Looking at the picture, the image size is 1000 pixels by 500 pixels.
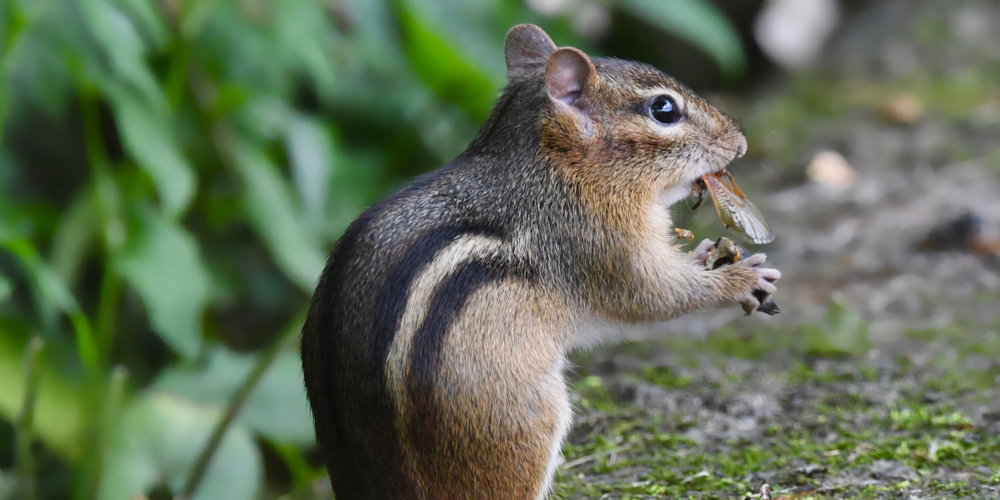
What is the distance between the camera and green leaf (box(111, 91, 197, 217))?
4.11 metres

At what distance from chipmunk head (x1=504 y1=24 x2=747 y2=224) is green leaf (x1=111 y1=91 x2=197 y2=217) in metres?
1.68

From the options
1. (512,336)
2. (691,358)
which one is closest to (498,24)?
(691,358)

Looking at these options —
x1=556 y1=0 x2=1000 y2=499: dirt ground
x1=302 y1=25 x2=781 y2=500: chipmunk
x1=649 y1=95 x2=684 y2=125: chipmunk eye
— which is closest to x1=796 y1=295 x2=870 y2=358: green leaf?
Result: x1=556 y1=0 x2=1000 y2=499: dirt ground

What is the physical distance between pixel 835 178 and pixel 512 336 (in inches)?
139

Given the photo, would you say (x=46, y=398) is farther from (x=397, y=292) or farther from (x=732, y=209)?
(x=732, y=209)

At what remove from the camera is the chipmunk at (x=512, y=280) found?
246cm

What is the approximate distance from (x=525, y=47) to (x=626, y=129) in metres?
0.54

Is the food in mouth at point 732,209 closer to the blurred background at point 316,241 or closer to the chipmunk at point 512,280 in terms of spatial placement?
the chipmunk at point 512,280

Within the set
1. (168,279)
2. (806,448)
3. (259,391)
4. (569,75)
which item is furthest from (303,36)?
(806,448)

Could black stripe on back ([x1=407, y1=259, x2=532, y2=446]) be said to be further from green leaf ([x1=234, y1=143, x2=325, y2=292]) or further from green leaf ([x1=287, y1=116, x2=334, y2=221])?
green leaf ([x1=287, y1=116, x2=334, y2=221])

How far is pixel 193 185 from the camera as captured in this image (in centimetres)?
455

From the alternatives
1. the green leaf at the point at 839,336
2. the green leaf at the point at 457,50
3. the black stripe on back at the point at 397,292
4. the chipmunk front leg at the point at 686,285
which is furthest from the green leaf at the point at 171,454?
the green leaf at the point at 457,50

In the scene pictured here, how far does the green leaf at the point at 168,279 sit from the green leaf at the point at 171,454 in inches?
10.5

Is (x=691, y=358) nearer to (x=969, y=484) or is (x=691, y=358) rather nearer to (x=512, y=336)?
(x=969, y=484)
